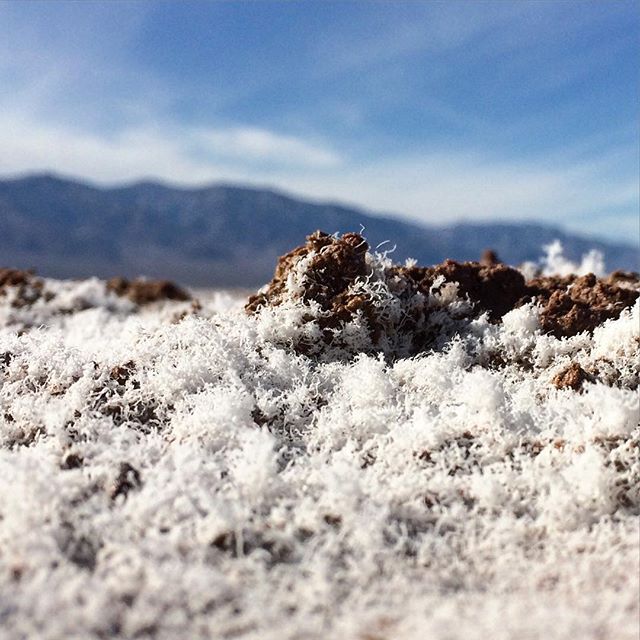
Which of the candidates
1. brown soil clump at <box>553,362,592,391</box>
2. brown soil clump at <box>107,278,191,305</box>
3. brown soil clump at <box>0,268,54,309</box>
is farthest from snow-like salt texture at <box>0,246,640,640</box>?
brown soil clump at <box>107,278,191,305</box>

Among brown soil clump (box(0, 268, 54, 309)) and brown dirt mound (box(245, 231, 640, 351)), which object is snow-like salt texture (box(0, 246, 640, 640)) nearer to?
brown dirt mound (box(245, 231, 640, 351))

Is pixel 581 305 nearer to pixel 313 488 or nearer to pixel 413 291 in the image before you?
pixel 413 291

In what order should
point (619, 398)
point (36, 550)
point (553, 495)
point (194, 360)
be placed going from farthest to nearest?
point (194, 360), point (619, 398), point (553, 495), point (36, 550)

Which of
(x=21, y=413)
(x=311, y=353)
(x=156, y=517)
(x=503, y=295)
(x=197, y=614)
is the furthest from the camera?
(x=503, y=295)

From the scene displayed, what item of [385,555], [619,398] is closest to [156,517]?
[385,555]

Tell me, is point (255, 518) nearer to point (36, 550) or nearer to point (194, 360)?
point (36, 550)

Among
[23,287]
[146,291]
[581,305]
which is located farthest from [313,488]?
[146,291]
